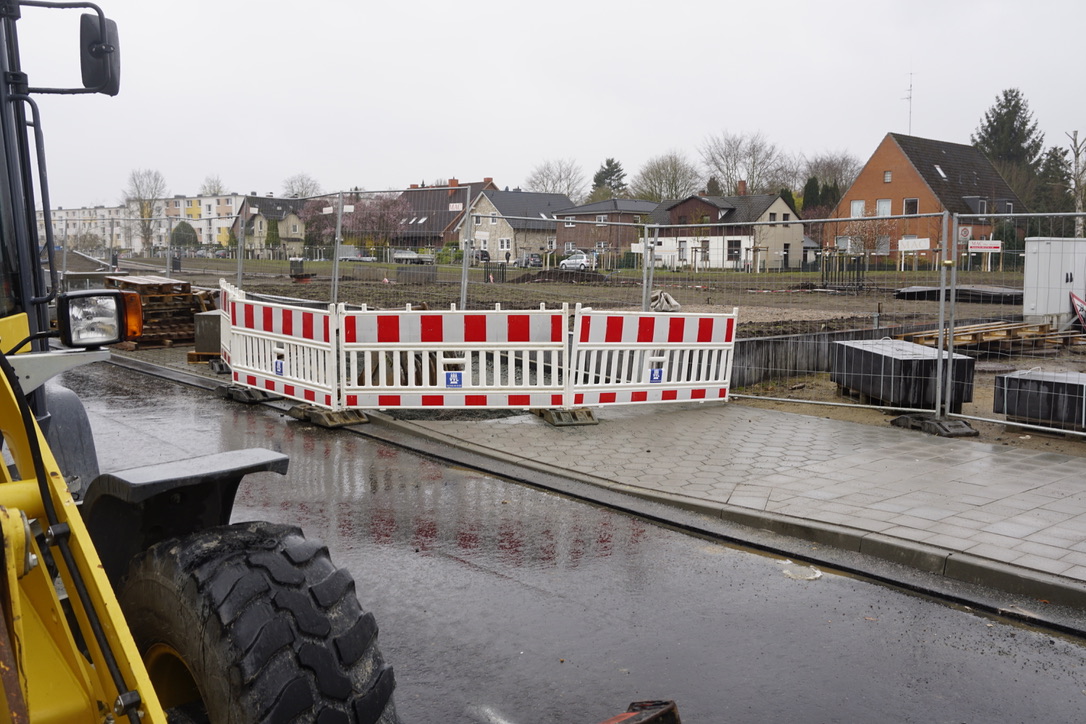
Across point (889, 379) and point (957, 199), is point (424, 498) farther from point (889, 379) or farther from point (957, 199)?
point (957, 199)

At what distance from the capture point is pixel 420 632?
16.1ft

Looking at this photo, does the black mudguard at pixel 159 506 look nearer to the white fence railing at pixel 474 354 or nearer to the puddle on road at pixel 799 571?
the puddle on road at pixel 799 571

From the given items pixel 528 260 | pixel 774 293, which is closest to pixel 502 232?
pixel 528 260

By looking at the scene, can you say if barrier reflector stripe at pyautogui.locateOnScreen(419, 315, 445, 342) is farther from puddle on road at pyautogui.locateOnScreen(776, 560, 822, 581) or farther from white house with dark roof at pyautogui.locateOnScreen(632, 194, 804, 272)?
puddle on road at pyautogui.locateOnScreen(776, 560, 822, 581)

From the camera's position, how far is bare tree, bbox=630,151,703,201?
265ft

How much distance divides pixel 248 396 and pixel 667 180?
73.1m

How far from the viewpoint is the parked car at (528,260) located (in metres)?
14.3

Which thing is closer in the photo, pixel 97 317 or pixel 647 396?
pixel 97 317

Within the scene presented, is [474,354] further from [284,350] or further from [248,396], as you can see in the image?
[248,396]

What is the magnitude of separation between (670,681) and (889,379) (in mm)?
7316

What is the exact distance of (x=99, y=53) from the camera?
3496 millimetres

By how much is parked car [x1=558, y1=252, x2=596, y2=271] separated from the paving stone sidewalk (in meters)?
3.96

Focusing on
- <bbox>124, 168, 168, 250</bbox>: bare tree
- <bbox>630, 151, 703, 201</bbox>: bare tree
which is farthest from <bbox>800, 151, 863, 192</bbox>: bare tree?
<bbox>124, 168, 168, 250</bbox>: bare tree

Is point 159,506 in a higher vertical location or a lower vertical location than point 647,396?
higher
